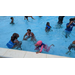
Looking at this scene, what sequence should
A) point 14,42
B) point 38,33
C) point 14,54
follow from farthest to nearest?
point 38,33 → point 14,42 → point 14,54

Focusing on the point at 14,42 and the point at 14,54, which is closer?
the point at 14,54

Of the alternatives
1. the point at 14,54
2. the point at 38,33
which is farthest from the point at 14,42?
the point at 38,33

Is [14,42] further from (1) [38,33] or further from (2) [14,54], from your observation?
(1) [38,33]

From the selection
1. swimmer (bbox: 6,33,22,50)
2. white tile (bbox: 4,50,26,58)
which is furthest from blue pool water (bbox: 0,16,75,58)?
white tile (bbox: 4,50,26,58)

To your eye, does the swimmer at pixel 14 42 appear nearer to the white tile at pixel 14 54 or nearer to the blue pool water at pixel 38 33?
the white tile at pixel 14 54

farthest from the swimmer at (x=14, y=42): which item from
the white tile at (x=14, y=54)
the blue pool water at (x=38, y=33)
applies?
the blue pool water at (x=38, y=33)

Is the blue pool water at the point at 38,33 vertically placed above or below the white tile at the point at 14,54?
above

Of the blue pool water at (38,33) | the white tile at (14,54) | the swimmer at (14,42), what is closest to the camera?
the white tile at (14,54)

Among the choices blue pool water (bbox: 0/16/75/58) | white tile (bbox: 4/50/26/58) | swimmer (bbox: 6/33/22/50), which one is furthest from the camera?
blue pool water (bbox: 0/16/75/58)

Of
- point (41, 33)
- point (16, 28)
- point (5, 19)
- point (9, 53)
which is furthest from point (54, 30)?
point (5, 19)

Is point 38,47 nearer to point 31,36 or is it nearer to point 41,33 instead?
point 31,36

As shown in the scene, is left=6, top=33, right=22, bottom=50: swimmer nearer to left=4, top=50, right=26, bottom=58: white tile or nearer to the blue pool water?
left=4, top=50, right=26, bottom=58: white tile

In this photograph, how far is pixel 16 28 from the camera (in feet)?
22.7

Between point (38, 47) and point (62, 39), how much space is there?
204cm
